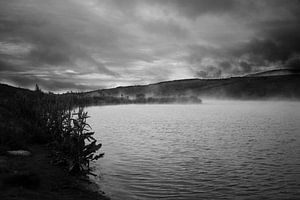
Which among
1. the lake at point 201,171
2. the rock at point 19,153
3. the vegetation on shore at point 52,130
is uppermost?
the vegetation on shore at point 52,130

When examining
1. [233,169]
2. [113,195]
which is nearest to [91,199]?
[113,195]

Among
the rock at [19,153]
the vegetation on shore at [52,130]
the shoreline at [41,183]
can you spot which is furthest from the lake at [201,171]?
the rock at [19,153]

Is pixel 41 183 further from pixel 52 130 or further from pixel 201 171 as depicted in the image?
pixel 52 130

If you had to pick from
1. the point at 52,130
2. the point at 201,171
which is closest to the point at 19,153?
the point at 52,130

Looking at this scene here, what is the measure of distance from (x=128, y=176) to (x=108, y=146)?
1111 centimetres

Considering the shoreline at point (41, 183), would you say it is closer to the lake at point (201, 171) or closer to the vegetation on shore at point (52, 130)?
the vegetation on shore at point (52, 130)

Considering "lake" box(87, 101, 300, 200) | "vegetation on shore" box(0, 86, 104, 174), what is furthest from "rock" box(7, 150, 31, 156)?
"lake" box(87, 101, 300, 200)

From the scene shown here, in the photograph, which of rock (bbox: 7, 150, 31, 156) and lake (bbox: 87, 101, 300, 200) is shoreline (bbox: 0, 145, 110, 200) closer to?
rock (bbox: 7, 150, 31, 156)

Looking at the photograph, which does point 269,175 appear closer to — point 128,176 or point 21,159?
point 128,176

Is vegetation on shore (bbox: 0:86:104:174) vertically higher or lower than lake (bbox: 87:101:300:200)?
higher

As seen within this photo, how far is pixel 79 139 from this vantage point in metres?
14.4

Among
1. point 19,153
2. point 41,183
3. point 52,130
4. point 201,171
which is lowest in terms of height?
point 201,171

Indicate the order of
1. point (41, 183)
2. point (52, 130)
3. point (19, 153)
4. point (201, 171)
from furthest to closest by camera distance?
point (52, 130)
point (201, 171)
point (19, 153)
point (41, 183)

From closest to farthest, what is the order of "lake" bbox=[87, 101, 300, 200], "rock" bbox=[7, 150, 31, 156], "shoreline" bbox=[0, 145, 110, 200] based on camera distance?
1. "shoreline" bbox=[0, 145, 110, 200]
2. "lake" bbox=[87, 101, 300, 200]
3. "rock" bbox=[7, 150, 31, 156]
